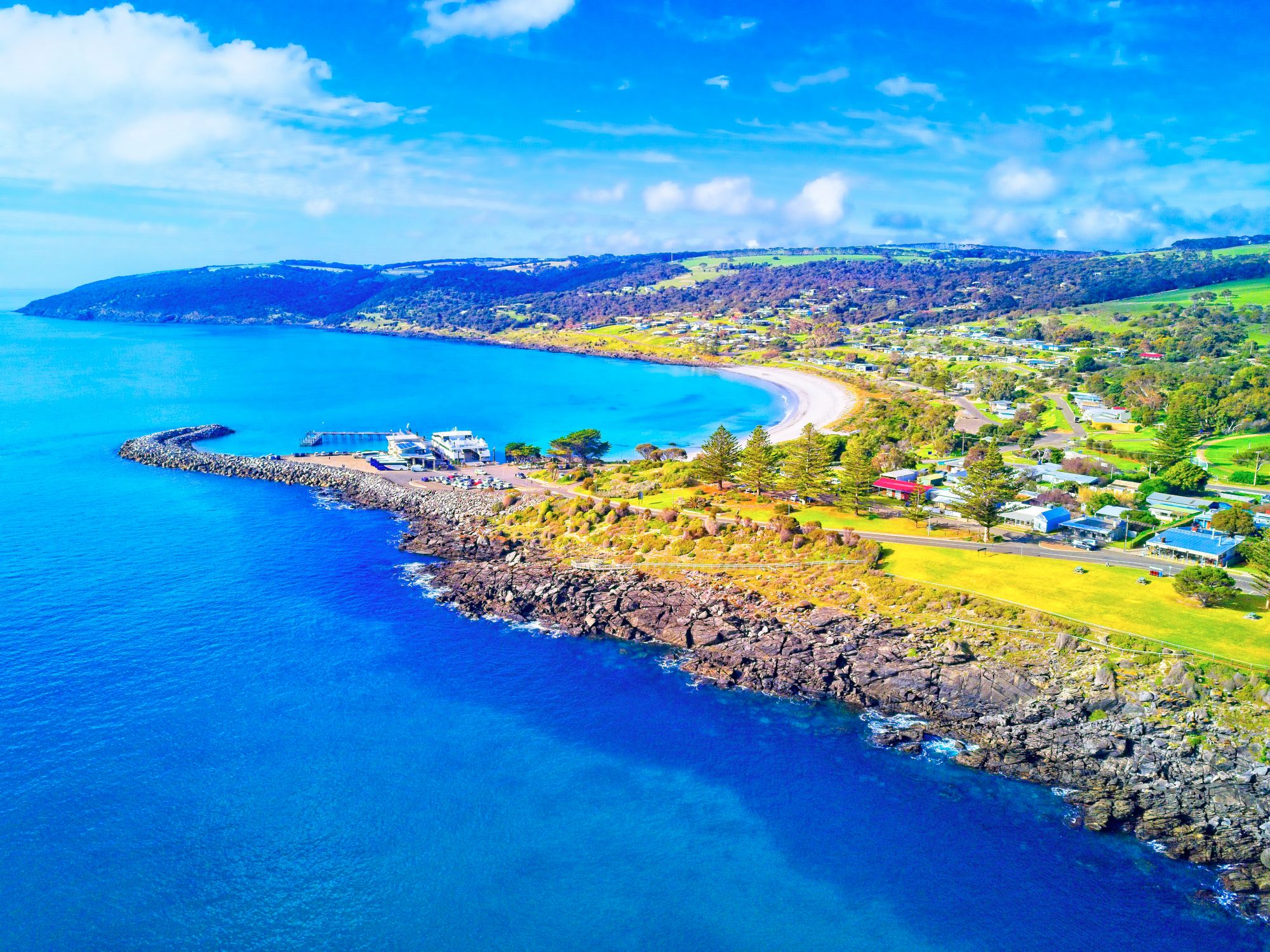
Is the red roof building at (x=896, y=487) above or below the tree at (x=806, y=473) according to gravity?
below

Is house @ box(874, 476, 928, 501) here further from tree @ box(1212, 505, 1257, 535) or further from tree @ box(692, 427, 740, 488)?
tree @ box(1212, 505, 1257, 535)

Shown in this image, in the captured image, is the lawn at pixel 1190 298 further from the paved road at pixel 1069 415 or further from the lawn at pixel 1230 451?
the lawn at pixel 1230 451

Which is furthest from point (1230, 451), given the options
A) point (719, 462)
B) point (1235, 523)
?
point (719, 462)

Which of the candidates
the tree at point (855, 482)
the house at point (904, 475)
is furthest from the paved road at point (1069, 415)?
the tree at point (855, 482)

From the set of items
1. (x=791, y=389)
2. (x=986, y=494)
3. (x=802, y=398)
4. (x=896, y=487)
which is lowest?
(x=896, y=487)

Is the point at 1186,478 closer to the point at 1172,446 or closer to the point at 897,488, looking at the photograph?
the point at 1172,446

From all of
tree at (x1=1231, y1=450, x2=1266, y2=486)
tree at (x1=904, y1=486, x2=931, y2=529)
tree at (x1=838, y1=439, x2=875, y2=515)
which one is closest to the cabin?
tree at (x1=838, y1=439, x2=875, y2=515)
